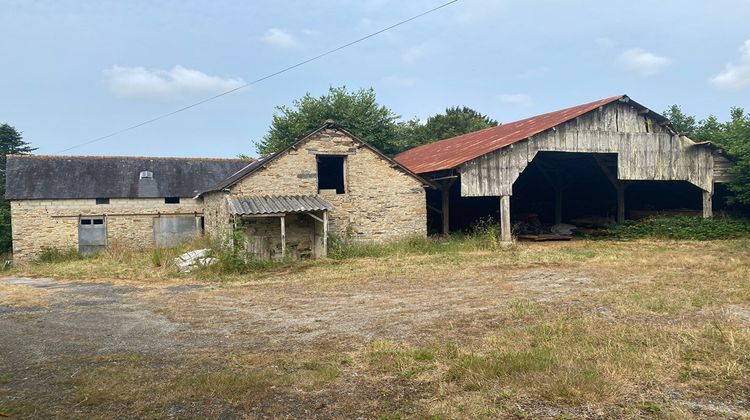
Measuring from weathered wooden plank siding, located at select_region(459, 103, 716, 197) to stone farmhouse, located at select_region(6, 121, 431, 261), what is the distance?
2.52m

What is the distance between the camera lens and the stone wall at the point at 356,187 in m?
16.0

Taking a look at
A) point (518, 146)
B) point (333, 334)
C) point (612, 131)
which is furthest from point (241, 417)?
point (612, 131)

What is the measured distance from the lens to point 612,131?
59.8 feet

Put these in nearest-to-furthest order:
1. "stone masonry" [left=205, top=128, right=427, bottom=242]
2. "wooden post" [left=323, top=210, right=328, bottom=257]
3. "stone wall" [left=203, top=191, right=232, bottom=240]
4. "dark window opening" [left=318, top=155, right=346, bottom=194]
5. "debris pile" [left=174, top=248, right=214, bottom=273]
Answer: "debris pile" [left=174, top=248, right=214, bottom=273] < "stone wall" [left=203, top=191, right=232, bottom=240] < "wooden post" [left=323, top=210, right=328, bottom=257] < "stone masonry" [left=205, top=128, right=427, bottom=242] < "dark window opening" [left=318, top=155, right=346, bottom=194]

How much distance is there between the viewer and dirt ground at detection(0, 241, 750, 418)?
Answer: 4090 mm

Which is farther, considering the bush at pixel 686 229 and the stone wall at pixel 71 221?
the stone wall at pixel 71 221

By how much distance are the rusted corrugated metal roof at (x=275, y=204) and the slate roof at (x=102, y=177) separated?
893 cm

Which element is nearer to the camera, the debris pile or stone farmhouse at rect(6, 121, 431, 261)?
the debris pile

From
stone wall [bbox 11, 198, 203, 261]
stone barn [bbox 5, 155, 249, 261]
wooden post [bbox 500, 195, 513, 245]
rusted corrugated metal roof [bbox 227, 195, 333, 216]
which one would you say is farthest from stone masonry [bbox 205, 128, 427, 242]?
stone wall [bbox 11, 198, 203, 261]

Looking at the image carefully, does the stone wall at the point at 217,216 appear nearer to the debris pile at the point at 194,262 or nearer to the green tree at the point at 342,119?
the debris pile at the point at 194,262

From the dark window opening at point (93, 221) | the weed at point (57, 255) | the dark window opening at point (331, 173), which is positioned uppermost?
the dark window opening at point (331, 173)

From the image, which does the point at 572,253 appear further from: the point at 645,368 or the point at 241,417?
the point at 241,417

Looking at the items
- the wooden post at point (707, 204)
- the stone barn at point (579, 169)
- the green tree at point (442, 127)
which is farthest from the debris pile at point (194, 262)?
the green tree at point (442, 127)

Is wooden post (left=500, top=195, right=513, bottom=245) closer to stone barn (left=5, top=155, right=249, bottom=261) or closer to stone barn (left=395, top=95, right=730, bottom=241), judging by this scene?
stone barn (left=395, top=95, right=730, bottom=241)
